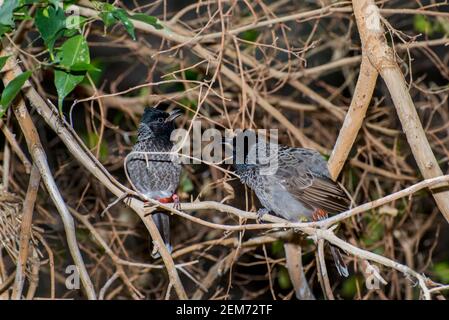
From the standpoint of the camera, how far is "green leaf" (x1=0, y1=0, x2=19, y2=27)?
2592mm

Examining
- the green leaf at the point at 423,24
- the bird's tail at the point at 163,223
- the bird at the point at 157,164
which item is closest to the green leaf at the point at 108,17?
the bird at the point at 157,164

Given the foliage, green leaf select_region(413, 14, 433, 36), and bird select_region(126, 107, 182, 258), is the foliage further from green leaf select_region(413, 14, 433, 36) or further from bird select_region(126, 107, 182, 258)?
green leaf select_region(413, 14, 433, 36)

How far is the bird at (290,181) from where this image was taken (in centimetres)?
383

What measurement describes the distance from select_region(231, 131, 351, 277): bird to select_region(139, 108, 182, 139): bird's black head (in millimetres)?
421

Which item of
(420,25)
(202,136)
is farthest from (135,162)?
(420,25)

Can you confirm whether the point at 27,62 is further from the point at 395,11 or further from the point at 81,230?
the point at 395,11

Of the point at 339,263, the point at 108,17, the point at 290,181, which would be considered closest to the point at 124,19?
the point at 108,17

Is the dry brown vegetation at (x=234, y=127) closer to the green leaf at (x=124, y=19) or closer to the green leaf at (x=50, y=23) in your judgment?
the green leaf at (x=50, y=23)

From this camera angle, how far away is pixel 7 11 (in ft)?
8.55

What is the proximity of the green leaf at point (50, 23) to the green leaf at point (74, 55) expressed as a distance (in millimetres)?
60

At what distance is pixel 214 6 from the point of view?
4.80 meters

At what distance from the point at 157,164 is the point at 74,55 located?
137 cm

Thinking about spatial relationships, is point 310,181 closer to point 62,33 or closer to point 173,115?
point 173,115
